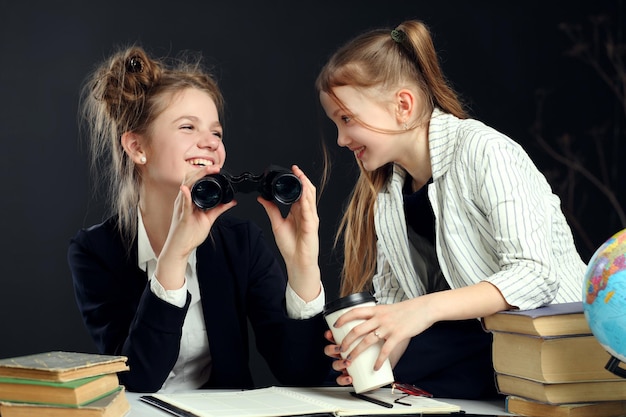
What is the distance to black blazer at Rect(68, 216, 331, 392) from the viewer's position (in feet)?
5.74

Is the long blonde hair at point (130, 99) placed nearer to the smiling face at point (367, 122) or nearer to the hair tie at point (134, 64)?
the hair tie at point (134, 64)

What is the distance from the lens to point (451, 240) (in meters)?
1.86

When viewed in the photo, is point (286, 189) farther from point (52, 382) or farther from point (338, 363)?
point (52, 382)

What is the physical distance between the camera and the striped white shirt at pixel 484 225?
65.1 inches

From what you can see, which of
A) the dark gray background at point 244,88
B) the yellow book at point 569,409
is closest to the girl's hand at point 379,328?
the yellow book at point 569,409

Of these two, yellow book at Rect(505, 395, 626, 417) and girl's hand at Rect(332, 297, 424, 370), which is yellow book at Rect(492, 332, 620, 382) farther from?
girl's hand at Rect(332, 297, 424, 370)

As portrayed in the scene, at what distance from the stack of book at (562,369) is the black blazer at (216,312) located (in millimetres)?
490

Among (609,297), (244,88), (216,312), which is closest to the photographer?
(609,297)

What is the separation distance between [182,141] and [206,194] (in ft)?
0.99

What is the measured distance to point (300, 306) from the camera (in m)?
1.79

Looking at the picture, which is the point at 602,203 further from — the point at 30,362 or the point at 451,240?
the point at 30,362

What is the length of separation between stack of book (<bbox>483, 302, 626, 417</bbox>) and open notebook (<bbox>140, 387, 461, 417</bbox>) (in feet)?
0.43

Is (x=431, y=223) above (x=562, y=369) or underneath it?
above

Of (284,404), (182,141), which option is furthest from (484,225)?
(182,141)
